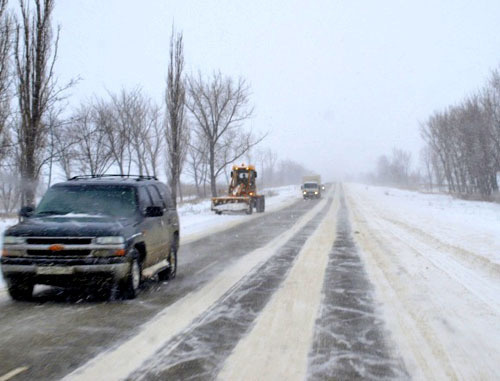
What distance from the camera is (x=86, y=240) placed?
6566 mm

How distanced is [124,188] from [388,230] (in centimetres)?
1280

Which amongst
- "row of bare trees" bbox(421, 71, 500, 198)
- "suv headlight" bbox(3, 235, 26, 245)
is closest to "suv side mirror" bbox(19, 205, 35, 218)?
"suv headlight" bbox(3, 235, 26, 245)

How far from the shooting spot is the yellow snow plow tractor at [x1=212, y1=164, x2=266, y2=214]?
28734 mm

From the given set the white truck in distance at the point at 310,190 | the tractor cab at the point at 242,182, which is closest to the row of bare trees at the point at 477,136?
the white truck in distance at the point at 310,190

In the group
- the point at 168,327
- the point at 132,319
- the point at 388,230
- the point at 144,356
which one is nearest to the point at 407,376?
the point at 144,356

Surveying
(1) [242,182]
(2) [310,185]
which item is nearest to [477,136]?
(2) [310,185]

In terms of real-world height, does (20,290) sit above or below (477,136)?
below

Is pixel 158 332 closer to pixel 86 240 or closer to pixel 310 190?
pixel 86 240

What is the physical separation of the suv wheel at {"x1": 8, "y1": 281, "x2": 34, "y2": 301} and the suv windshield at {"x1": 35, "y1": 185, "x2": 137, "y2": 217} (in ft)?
3.85

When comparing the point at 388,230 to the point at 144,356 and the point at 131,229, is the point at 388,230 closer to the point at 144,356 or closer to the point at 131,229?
the point at 131,229

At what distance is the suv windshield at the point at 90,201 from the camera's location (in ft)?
24.7

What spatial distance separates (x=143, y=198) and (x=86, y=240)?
5.65 ft

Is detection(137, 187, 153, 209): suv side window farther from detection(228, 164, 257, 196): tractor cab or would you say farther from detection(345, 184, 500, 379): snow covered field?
detection(228, 164, 257, 196): tractor cab

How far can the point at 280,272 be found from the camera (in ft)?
31.2
